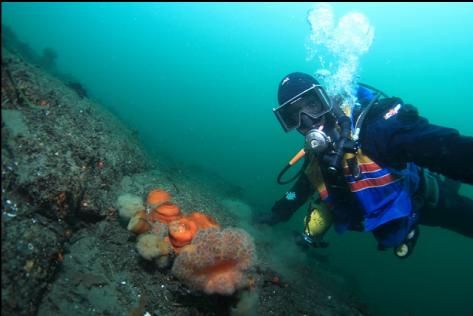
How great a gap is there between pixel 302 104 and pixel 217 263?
266 centimetres

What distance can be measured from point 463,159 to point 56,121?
4.48 metres

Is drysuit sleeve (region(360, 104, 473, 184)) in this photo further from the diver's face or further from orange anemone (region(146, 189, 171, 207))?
orange anemone (region(146, 189, 171, 207))

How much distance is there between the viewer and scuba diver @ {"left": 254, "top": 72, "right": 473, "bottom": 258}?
3028 millimetres

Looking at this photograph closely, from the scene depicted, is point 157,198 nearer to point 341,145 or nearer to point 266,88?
point 341,145

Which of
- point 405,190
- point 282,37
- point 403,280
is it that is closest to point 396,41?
point 282,37

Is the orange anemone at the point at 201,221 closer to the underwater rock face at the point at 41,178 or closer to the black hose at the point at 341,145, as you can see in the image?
the underwater rock face at the point at 41,178

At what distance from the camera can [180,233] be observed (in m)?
3.00

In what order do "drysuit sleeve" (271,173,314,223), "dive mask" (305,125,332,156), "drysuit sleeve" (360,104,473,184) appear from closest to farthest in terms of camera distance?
1. "drysuit sleeve" (360,104,473,184)
2. "dive mask" (305,125,332,156)
3. "drysuit sleeve" (271,173,314,223)

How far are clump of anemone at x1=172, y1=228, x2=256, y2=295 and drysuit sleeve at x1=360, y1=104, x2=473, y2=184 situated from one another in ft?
6.73

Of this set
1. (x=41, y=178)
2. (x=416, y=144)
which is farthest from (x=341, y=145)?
(x=41, y=178)

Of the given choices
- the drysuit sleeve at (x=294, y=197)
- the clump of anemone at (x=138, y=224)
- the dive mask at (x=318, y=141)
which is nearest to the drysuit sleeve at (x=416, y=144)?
the dive mask at (x=318, y=141)

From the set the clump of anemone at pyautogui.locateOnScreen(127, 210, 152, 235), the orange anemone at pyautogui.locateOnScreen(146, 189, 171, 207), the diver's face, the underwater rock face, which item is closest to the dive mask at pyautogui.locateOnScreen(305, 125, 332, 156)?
the diver's face

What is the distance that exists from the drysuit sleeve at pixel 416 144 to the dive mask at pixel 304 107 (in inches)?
25.4

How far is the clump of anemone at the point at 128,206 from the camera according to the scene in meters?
3.24
